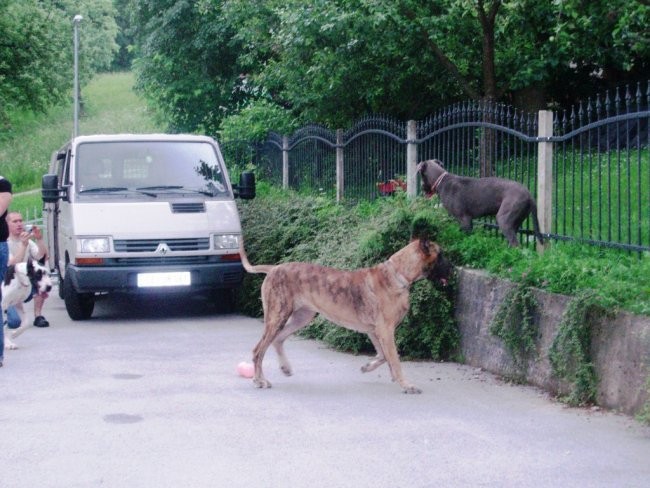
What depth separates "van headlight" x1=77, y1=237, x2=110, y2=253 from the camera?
40.3 feet

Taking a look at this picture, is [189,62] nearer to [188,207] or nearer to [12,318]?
[188,207]

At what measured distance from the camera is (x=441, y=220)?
1057 centimetres

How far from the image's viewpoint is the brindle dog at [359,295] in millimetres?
Result: 8547

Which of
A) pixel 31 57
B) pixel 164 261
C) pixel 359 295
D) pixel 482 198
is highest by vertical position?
pixel 31 57

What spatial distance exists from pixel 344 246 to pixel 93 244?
3.07m

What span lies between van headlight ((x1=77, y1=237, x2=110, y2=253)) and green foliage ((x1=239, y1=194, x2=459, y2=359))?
78.9 inches

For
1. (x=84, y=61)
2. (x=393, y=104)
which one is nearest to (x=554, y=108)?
(x=393, y=104)

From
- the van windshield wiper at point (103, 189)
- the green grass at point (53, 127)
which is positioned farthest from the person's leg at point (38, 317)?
the green grass at point (53, 127)

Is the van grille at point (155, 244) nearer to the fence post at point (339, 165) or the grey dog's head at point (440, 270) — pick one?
the fence post at point (339, 165)

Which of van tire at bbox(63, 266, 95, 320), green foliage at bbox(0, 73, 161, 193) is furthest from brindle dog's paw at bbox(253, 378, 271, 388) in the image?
green foliage at bbox(0, 73, 161, 193)

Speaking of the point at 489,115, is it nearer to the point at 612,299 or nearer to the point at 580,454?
the point at 612,299

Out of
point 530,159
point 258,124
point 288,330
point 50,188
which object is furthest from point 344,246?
point 258,124

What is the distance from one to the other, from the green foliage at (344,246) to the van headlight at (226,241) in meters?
0.64

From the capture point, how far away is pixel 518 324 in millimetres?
8477
